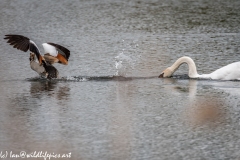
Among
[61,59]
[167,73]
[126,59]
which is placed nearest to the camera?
[61,59]

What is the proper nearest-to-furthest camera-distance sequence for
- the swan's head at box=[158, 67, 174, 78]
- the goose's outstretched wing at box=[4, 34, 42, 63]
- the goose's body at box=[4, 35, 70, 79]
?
the goose's outstretched wing at box=[4, 34, 42, 63] < the goose's body at box=[4, 35, 70, 79] < the swan's head at box=[158, 67, 174, 78]

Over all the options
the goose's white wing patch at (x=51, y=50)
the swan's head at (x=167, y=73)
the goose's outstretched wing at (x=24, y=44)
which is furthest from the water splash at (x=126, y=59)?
the goose's outstretched wing at (x=24, y=44)

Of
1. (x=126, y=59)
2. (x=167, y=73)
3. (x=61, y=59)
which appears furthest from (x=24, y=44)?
(x=126, y=59)

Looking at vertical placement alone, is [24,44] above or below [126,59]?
above

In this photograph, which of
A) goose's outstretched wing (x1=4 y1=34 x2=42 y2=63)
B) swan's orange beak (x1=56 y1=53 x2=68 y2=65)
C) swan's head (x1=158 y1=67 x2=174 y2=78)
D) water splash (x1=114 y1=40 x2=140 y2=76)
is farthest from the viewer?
water splash (x1=114 y1=40 x2=140 y2=76)

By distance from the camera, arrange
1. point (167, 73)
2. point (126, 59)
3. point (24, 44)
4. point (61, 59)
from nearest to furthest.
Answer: point (24, 44) → point (61, 59) → point (167, 73) → point (126, 59)

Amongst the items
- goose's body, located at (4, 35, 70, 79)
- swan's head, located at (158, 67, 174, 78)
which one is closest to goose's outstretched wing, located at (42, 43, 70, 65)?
goose's body, located at (4, 35, 70, 79)

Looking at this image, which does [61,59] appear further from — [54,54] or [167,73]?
[167,73]

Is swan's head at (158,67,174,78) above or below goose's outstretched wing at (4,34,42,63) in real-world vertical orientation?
below

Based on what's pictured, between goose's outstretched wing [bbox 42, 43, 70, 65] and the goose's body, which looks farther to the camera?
goose's outstretched wing [bbox 42, 43, 70, 65]

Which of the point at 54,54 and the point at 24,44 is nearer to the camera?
the point at 24,44

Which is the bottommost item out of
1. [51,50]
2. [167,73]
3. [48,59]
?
[167,73]

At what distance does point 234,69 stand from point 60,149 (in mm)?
6125

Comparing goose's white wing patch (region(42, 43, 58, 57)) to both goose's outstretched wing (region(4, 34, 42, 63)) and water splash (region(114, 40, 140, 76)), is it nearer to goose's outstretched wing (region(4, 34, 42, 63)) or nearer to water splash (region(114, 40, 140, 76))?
goose's outstretched wing (region(4, 34, 42, 63))
